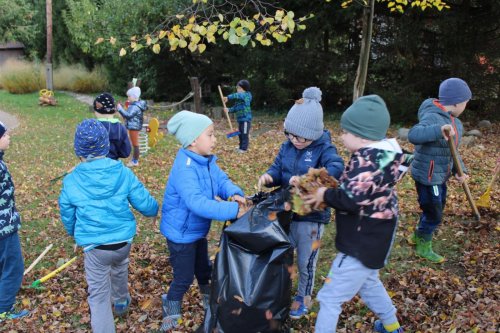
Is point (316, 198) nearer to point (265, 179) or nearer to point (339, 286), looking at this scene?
point (339, 286)

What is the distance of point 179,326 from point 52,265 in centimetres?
216

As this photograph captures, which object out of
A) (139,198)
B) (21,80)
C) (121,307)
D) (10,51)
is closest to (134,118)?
(121,307)

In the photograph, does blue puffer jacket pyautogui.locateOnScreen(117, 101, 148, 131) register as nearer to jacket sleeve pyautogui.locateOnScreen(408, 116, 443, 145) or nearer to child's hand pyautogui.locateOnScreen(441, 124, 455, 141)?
jacket sleeve pyautogui.locateOnScreen(408, 116, 443, 145)

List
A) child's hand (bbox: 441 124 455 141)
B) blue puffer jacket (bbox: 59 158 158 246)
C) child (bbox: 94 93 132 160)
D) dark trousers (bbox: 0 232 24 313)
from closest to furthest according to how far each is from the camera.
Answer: blue puffer jacket (bbox: 59 158 158 246) < dark trousers (bbox: 0 232 24 313) < child's hand (bbox: 441 124 455 141) < child (bbox: 94 93 132 160)

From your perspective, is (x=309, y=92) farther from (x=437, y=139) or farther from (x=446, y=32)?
(x=446, y=32)

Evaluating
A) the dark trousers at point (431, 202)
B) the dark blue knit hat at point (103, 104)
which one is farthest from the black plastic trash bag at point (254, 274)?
the dark blue knit hat at point (103, 104)

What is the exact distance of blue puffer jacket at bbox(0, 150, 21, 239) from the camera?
3.69 meters

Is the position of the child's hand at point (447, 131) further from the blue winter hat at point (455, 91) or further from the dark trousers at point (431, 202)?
the dark trousers at point (431, 202)

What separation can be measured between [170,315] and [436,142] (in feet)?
9.71

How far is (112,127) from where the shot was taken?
5.88 metres

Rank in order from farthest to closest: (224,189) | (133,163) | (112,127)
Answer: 1. (133,163)
2. (112,127)
3. (224,189)

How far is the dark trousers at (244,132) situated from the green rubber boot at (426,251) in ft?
20.3

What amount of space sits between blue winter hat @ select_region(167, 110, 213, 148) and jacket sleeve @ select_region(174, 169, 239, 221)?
26 cm

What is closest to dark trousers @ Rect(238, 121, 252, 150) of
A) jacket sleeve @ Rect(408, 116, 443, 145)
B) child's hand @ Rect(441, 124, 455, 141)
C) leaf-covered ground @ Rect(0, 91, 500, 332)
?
leaf-covered ground @ Rect(0, 91, 500, 332)
